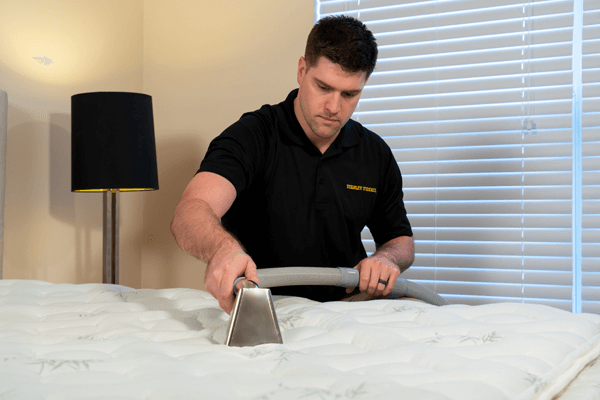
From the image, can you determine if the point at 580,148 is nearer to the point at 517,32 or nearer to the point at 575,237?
the point at 575,237

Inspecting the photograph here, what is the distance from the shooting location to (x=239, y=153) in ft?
5.04

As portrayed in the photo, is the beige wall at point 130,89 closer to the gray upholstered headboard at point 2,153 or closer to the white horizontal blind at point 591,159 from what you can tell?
the gray upholstered headboard at point 2,153

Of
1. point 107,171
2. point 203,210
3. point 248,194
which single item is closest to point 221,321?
point 203,210

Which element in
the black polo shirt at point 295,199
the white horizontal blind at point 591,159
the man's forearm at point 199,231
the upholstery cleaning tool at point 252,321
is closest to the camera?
the upholstery cleaning tool at point 252,321

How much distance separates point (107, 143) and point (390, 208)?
1176 mm

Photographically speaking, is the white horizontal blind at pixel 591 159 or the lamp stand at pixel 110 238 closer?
the white horizontal blind at pixel 591 159

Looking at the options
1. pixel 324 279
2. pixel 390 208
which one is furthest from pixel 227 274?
pixel 390 208

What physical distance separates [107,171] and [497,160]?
1.72 metres

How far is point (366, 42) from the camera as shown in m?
1.60

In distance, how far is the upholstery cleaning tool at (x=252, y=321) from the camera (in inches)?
30.8

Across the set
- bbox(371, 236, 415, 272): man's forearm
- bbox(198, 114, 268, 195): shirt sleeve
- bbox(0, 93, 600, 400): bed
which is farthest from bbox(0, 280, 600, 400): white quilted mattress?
bbox(371, 236, 415, 272): man's forearm

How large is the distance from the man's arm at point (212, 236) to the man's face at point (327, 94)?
1.36 ft

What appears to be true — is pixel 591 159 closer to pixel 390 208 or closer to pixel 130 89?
pixel 390 208

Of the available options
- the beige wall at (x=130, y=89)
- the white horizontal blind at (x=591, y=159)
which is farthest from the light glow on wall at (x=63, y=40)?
the white horizontal blind at (x=591, y=159)
